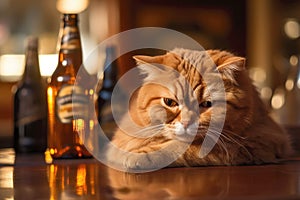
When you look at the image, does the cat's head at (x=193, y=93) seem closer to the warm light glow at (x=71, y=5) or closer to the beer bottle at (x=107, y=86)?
the beer bottle at (x=107, y=86)

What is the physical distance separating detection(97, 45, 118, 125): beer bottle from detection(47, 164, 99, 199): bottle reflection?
11.8 inches

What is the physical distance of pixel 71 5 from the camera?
4.46m

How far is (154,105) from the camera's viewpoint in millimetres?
1060

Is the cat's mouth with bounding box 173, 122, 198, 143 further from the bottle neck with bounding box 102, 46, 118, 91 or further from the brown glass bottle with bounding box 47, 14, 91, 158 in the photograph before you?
the bottle neck with bounding box 102, 46, 118, 91

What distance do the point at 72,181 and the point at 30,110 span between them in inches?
34.6

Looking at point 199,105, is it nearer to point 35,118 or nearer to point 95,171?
point 95,171

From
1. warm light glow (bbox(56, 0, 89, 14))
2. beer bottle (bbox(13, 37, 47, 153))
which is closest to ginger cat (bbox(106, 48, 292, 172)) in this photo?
beer bottle (bbox(13, 37, 47, 153))

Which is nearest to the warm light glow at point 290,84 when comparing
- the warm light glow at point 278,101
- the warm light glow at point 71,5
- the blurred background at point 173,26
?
the warm light glow at point 278,101

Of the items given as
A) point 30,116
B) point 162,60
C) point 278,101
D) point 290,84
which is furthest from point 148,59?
point 278,101

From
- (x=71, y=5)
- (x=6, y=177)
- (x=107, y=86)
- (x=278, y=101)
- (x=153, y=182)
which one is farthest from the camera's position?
(x=71, y=5)

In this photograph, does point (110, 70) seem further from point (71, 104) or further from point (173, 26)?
point (173, 26)

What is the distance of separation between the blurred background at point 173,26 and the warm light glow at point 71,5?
0.04 meters

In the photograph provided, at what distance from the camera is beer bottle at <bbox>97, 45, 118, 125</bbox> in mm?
1458

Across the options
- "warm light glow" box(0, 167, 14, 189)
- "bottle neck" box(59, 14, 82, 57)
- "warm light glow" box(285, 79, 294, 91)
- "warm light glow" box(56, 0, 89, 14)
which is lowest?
"warm light glow" box(0, 167, 14, 189)
